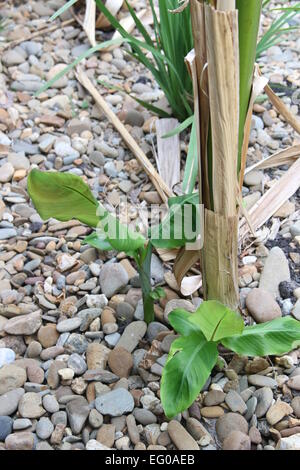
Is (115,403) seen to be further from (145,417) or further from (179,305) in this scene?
(179,305)

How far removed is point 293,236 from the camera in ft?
4.43

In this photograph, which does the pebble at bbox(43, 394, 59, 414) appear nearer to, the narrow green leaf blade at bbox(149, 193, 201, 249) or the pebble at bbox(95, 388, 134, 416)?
the pebble at bbox(95, 388, 134, 416)

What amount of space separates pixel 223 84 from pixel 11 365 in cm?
58

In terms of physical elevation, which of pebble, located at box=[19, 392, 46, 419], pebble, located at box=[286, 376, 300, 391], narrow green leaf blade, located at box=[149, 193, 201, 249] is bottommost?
pebble, located at box=[19, 392, 46, 419]

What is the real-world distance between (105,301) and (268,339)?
0.34 metres

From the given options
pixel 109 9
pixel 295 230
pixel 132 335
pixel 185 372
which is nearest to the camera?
pixel 185 372

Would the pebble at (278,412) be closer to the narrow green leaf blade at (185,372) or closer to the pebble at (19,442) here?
the narrow green leaf blade at (185,372)

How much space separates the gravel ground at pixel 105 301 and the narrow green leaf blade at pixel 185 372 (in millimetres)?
96

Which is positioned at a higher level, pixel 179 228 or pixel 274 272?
pixel 179 228

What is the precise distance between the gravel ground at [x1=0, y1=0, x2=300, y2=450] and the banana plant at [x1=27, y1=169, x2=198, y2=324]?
0.12m

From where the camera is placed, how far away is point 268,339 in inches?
38.8

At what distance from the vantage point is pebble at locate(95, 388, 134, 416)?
101cm

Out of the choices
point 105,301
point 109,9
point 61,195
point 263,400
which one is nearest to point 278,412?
point 263,400

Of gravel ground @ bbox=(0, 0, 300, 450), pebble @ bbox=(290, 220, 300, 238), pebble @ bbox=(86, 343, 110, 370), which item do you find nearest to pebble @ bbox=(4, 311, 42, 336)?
gravel ground @ bbox=(0, 0, 300, 450)
